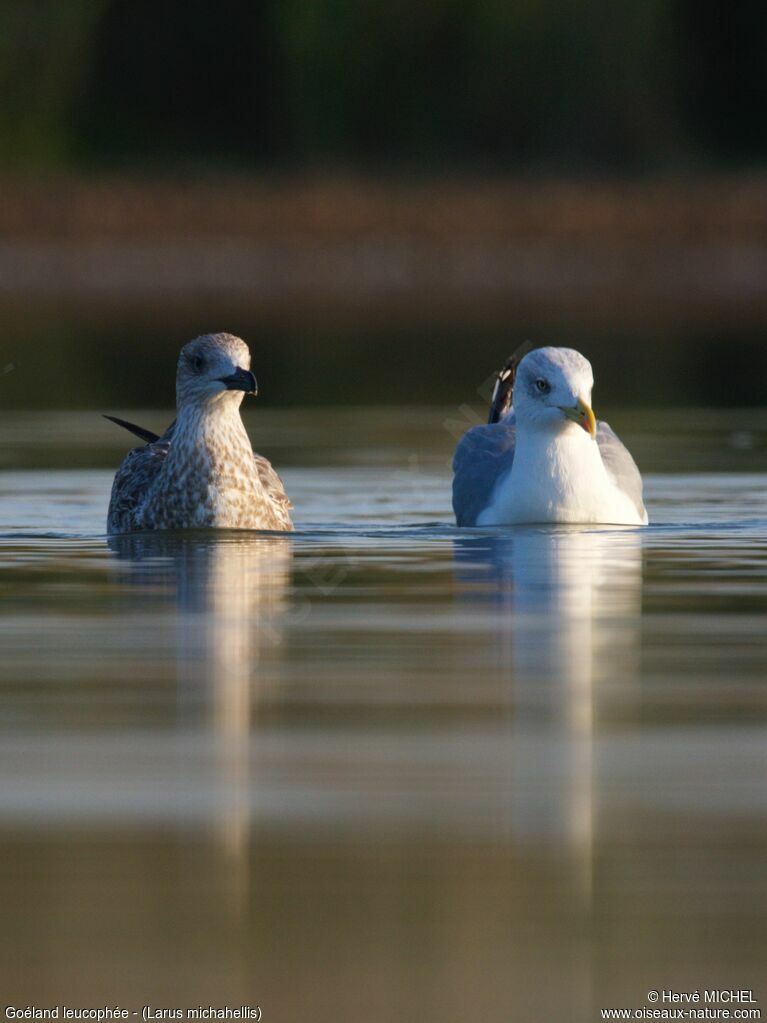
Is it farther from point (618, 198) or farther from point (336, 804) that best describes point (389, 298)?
point (336, 804)

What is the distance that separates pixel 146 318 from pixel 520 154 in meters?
7.94

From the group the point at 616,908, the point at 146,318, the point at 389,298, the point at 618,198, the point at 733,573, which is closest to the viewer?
the point at 616,908

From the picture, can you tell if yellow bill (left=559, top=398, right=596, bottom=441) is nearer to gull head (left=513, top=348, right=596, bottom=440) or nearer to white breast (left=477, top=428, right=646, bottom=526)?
gull head (left=513, top=348, right=596, bottom=440)

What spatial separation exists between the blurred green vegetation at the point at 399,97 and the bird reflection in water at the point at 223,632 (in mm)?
25034

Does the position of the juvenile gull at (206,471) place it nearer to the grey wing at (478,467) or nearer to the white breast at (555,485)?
the grey wing at (478,467)

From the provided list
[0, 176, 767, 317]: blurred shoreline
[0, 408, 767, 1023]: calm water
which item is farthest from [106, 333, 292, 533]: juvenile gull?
[0, 176, 767, 317]: blurred shoreline

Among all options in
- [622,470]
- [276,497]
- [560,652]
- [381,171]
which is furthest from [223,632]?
[381,171]

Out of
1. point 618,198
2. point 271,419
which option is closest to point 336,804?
point 271,419

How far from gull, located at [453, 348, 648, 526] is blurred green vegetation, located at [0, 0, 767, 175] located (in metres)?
24.7

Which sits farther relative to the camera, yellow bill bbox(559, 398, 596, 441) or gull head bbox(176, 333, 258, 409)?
gull head bbox(176, 333, 258, 409)

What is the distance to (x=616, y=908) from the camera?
4820 mm

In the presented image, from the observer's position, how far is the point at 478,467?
10773 millimetres

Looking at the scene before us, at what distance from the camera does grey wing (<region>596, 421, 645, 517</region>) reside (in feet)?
34.8

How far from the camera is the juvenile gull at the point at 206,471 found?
1043 centimetres
